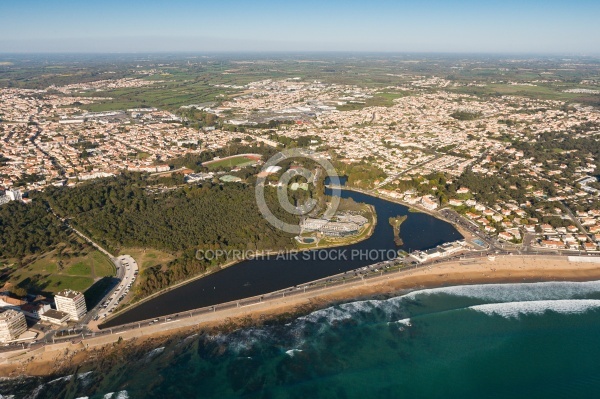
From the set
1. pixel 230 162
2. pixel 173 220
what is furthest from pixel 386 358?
pixel 230 162

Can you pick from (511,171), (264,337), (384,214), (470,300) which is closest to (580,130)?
(511,171)

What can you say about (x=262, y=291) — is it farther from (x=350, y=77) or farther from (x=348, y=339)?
(x=350, y=77)

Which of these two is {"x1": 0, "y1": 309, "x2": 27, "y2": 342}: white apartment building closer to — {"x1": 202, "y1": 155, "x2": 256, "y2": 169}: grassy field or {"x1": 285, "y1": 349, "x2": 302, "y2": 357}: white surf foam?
{"x1": 285, "y1": 349, "x2": 302, "y2": 357}: white surf foam

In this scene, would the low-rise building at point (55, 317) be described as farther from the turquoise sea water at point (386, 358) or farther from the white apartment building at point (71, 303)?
the turquoise sea water at point (386, 358)

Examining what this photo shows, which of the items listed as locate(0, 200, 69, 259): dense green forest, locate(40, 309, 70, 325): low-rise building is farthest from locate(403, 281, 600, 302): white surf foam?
locate(0, 200, 69, 259): dense green forest

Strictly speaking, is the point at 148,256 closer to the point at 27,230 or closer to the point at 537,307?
the point at 27,230

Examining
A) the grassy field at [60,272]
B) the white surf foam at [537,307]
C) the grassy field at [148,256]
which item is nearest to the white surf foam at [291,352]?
the white surf foam at [537,307]

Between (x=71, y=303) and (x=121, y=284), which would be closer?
(x=71, y=303)
